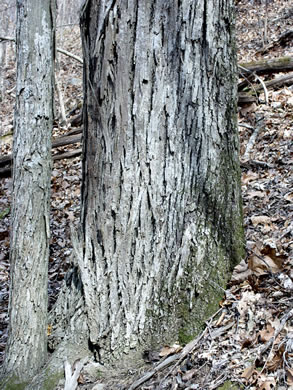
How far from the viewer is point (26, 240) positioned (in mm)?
2885

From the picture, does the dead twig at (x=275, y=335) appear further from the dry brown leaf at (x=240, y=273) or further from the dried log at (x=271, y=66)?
the dried log at (x=271, y=66)

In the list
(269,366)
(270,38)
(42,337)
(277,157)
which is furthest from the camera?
(270,38)

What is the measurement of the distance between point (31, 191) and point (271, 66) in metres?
5.72

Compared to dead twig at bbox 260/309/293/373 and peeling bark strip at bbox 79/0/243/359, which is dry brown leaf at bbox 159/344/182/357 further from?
dead twig at bbox 260/309/293/373

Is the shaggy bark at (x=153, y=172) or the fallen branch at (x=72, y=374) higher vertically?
the shaggy bark at (x=153, y=172)

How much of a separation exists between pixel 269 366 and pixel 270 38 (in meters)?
11.3

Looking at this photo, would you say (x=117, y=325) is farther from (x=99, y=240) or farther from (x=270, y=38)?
(x=270, y=38)

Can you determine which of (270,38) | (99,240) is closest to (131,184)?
(99,240)

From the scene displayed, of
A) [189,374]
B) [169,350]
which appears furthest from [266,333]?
[169,350]

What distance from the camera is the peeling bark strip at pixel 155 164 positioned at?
252 cm

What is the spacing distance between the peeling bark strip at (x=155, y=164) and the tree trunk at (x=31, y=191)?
406 mm

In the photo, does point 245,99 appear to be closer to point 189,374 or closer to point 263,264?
point 263,264

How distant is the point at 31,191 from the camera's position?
2934 millimetres

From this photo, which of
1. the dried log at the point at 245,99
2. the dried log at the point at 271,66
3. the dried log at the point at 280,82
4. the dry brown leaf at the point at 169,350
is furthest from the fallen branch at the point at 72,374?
the dried log at the point at 271,66
